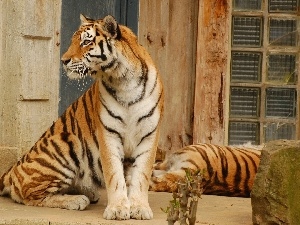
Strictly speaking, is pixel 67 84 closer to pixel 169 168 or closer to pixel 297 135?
pixel 169 168

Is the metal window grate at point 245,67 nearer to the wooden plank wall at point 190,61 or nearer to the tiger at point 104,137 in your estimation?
the wooden plank wall at point 190,61

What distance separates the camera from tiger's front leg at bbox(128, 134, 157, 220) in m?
6.78

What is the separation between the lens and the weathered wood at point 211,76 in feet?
29.2

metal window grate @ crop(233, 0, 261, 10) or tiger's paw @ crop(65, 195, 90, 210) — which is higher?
metal window grate @ crop(233, 0, 261, 10)

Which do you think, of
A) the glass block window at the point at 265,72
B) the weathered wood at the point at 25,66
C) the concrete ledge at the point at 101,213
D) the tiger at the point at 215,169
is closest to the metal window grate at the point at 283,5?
the glass block window at the point at 265,72

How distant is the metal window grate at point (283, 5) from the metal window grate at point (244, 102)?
73 centimetres

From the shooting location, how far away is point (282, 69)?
9.13 meters

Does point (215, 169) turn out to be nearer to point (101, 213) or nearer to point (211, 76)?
Answer: point (211, 76)

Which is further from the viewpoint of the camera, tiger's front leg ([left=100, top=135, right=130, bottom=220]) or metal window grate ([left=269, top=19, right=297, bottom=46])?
metal window grate ([left=269, top=19, right=297, bottom=46])

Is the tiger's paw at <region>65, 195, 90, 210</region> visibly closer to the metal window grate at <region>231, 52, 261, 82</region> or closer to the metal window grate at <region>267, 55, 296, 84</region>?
the metal window grate at <region>231, 52, 261, 82</region>

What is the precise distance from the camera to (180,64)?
906cm

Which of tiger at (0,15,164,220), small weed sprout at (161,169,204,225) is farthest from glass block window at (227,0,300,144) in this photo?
small weed sprout at (161,169,204,225)

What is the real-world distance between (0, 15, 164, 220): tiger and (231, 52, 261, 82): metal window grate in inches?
88.2

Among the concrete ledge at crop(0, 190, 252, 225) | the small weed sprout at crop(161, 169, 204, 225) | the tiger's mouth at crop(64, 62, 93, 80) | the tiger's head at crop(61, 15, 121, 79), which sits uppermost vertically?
the tiger's head at crop(61, 15, 121, 79)
